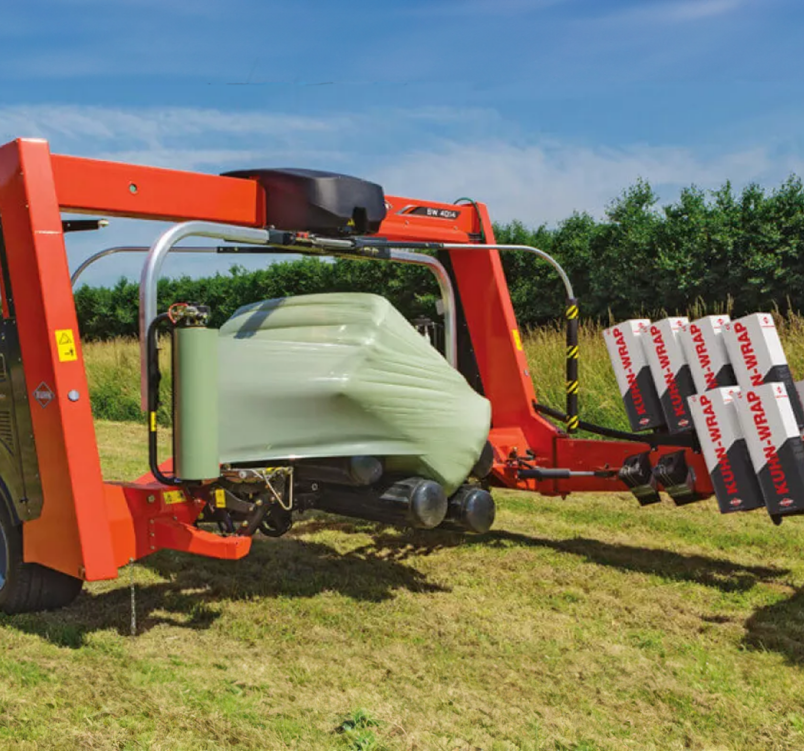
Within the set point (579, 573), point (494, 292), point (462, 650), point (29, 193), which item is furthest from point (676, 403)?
point (29, 193)

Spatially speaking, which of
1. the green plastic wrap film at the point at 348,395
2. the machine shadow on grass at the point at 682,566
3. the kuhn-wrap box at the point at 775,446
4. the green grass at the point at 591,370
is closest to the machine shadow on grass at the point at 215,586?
the machine shadow on grass at the point at 682,566

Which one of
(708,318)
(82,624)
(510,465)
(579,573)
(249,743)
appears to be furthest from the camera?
(510,465)

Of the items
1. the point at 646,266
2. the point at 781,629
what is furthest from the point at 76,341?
the point at 646,266

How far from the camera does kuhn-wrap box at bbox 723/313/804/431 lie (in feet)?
15.0

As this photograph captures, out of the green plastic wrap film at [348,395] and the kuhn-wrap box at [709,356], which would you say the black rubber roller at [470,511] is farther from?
the kuhn-wrap box at [709,356]

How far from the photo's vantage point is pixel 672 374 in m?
5.09

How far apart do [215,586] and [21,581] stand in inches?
39.8

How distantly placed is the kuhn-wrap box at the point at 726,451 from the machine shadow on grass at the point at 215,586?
1.58m

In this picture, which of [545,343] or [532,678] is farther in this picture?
[545,343]

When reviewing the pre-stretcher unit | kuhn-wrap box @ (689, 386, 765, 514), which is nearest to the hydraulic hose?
the pre-stretcher unit

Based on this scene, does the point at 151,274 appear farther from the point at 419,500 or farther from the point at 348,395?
the point at 419,500

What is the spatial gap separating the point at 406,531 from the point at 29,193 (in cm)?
338

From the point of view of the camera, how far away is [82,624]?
13.8 ft

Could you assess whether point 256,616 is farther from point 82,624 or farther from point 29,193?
point 29,193
